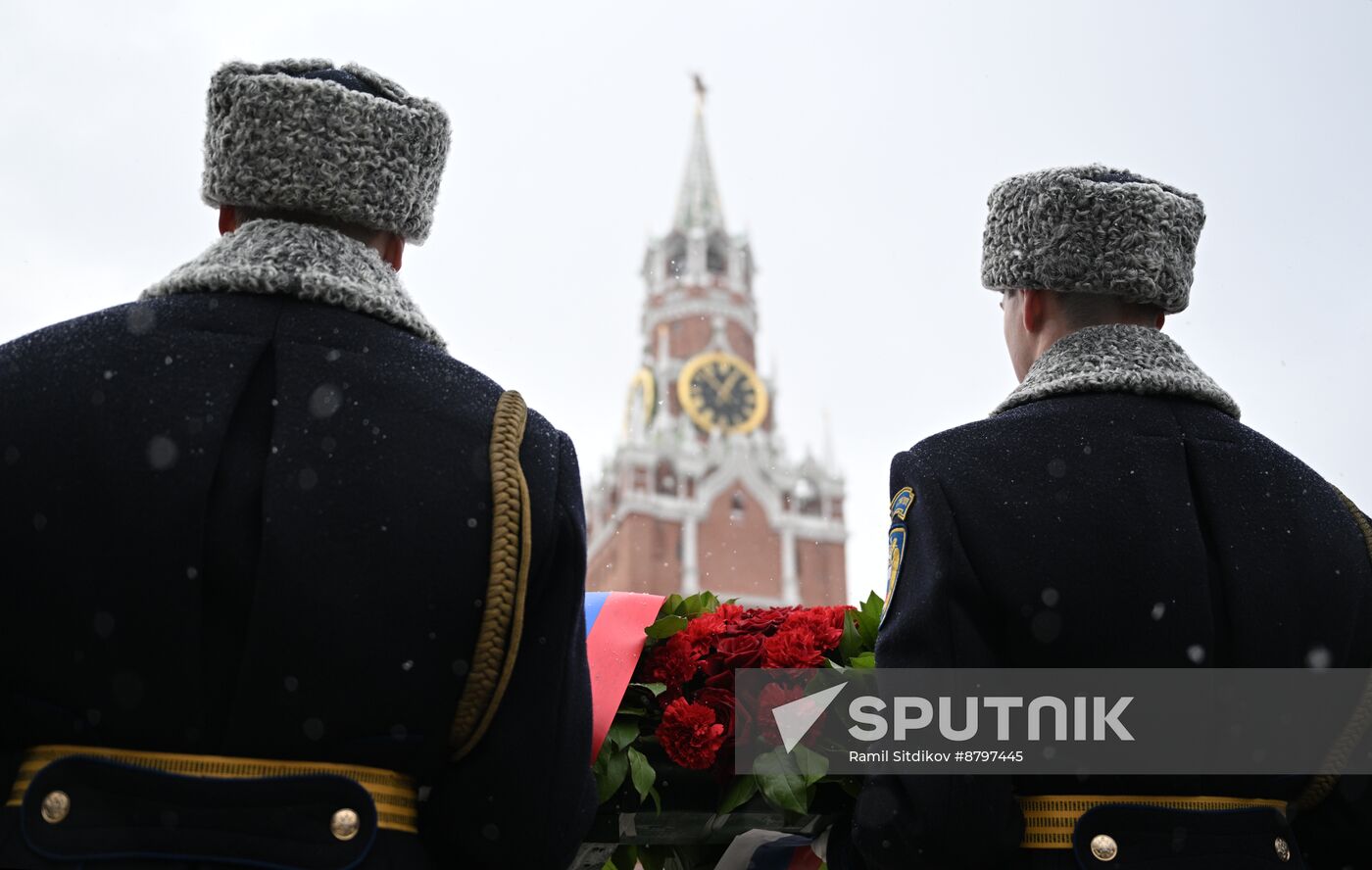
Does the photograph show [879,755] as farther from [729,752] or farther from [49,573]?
[49,573]

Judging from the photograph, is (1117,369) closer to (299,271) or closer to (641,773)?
(641,773)

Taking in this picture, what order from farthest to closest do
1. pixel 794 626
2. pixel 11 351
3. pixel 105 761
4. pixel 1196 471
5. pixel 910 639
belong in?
1. pixel 794 626
2. pixel 1196 471
3. pixel 910 639
4. pixel 11 351
5. pixel 105 761

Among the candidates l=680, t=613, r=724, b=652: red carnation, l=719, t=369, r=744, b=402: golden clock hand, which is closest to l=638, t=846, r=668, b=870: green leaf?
l=680, t=613, r=724, b=652: red carnation

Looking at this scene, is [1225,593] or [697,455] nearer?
[1225,593]

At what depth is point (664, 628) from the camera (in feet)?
9.15

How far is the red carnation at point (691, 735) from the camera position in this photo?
2.56 meters

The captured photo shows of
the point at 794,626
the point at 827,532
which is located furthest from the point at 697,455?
the point at 794,626

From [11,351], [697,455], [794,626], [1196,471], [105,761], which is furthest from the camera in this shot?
[697,455]

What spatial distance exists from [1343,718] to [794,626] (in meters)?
1.05

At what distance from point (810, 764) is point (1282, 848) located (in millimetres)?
832

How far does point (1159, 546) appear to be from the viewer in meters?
2.20

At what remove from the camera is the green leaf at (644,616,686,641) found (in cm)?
279

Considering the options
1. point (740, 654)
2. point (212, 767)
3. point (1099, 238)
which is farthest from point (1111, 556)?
point (212, 767)

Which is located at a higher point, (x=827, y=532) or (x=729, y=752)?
(x=827, y=532)
